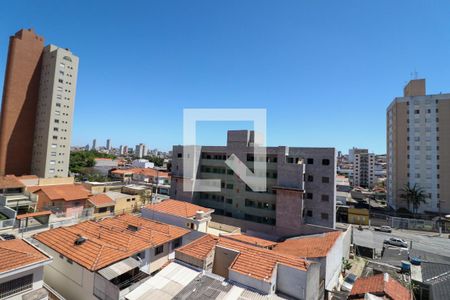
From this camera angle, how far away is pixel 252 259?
1355 centimetres

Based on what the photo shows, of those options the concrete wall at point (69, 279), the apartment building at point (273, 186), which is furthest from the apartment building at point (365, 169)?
the concrete wall at point (69, 279)

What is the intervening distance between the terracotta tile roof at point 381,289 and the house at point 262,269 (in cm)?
238

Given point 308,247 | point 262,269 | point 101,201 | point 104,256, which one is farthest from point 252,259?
point 101,201

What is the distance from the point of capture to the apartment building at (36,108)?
5200 centimetres

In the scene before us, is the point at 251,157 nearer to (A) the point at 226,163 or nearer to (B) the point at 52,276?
(A) the point at 226,163

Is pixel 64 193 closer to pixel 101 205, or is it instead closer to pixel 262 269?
pixel 101 205

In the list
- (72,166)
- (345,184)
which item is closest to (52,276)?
(72,166)

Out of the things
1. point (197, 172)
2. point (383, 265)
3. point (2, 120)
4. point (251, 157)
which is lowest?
point (383, 265)

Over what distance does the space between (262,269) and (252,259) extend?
97cm

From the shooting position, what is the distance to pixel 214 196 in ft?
120

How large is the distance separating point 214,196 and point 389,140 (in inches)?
2256

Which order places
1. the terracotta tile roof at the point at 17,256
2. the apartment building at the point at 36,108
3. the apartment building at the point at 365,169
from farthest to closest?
the apartment building at the point at 365,169 → the apartment building at the point at 36,108 → the terracotta tile roof at the point at 17,256

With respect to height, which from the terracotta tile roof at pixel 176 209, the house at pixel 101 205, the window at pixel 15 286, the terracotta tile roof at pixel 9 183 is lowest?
the house at pixel 101 205

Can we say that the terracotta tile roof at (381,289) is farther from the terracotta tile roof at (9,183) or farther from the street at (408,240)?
the terracotta tile roof at (9,183)
